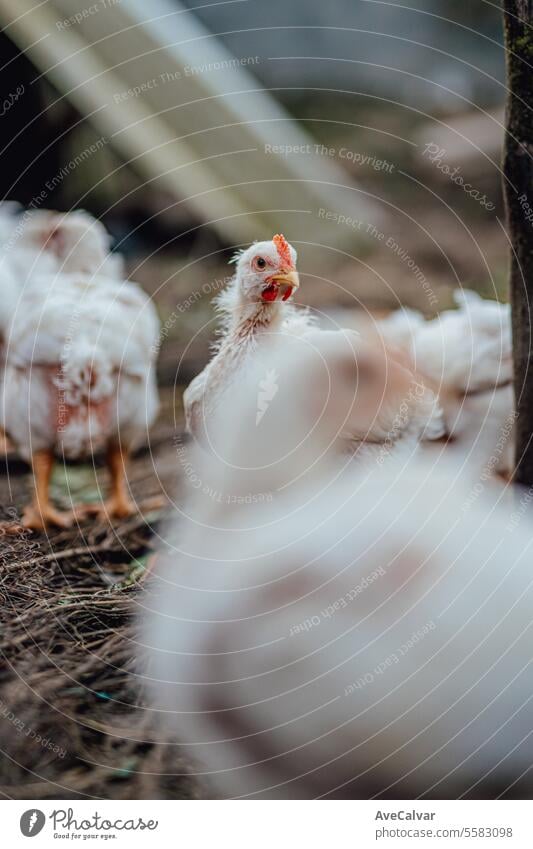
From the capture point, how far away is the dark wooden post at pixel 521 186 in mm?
558

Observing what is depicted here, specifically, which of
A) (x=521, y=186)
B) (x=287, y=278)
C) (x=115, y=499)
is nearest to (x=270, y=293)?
(x=287, y=278)

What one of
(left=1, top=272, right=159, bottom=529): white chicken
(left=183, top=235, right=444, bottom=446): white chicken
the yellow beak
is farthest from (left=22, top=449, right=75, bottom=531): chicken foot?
the yellow beak

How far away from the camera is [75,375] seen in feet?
2.30

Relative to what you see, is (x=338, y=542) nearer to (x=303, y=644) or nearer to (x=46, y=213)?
(x=303, y=644)

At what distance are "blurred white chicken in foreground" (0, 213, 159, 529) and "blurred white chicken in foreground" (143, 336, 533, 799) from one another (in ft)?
0.77

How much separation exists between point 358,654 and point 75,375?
1.15ft

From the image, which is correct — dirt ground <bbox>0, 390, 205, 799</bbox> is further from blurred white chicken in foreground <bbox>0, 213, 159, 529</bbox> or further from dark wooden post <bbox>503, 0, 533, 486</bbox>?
dark wooden post <bbox>503, 0, 533, 486</bbox>

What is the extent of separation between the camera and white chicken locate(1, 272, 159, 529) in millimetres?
699

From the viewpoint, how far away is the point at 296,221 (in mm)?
871

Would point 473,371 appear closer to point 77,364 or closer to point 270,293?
point 270,293

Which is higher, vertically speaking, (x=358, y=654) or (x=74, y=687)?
(x=358, y=654)

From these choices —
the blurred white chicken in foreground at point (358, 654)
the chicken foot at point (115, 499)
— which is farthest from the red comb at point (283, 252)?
the chicken foot at point (115, 499)

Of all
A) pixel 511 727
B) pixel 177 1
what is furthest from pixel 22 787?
pixel 177 1

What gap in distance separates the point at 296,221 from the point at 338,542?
46 cm
